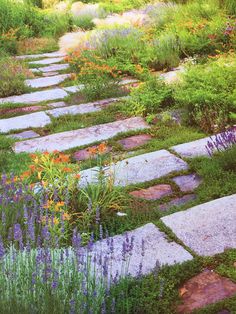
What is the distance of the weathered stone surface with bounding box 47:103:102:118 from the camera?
6027 millimetres

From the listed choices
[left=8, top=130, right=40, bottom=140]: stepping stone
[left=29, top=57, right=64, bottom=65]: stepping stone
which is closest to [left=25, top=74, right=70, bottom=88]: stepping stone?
[left=29, top=57, right=64, bottom=65]: stepping stone

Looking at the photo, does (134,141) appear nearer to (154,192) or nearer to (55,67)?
(154,192)

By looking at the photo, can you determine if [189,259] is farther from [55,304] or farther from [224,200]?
[55,304]

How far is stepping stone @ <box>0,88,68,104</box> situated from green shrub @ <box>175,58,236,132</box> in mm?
1708

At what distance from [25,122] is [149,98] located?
4.49 feet

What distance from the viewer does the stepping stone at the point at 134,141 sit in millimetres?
5012

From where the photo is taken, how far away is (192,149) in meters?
4.64

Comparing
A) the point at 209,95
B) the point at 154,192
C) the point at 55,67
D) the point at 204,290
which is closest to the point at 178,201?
the point at 154,192

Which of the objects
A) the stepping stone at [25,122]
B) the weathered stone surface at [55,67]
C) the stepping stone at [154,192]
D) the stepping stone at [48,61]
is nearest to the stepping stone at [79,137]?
the stepping stone at [25,122]

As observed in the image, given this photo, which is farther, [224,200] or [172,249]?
[224,200]

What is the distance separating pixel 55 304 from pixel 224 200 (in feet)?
5.36

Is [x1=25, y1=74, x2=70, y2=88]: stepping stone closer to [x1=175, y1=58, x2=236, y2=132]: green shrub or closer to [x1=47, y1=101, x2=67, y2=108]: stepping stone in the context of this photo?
[x1=47, y1=101, x2=67, y2=108]: stepping stone

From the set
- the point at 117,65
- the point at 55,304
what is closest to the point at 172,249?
the point at 55,304

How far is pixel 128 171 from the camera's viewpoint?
4.33 m
